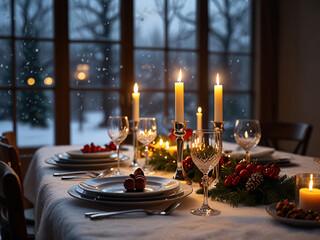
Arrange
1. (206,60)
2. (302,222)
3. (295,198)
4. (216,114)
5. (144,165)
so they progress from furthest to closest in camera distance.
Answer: (206,60), (144,165), (216,114), (295,198), (302,222)

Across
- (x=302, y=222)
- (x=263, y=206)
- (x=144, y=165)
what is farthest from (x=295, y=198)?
(x=144, y=165)

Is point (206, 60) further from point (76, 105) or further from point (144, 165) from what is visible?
point (144, 165)

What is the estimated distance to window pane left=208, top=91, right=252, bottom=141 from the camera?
3619 millimetres

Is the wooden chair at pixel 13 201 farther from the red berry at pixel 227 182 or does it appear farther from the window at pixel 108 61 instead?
the window at pixel 108 61

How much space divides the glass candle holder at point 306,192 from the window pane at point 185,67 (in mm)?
2658

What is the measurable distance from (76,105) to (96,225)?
8.53 ft

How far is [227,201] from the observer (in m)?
0.96

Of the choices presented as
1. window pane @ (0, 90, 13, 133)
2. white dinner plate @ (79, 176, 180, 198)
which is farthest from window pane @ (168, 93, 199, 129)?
white dinner plate @ (79, 176, 180, 198)

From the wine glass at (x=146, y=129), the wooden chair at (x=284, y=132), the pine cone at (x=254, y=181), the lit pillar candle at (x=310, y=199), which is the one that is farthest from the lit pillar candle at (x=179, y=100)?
the wooden chair at (x=284, y=132)

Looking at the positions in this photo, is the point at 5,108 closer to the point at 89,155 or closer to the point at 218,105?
the point at 89,155

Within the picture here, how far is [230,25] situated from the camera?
12.0 feet

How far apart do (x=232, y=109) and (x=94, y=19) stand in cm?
152

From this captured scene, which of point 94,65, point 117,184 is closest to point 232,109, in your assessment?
point 94,65

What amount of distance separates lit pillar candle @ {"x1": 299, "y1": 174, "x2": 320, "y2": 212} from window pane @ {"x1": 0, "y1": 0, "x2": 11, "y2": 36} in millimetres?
2849
